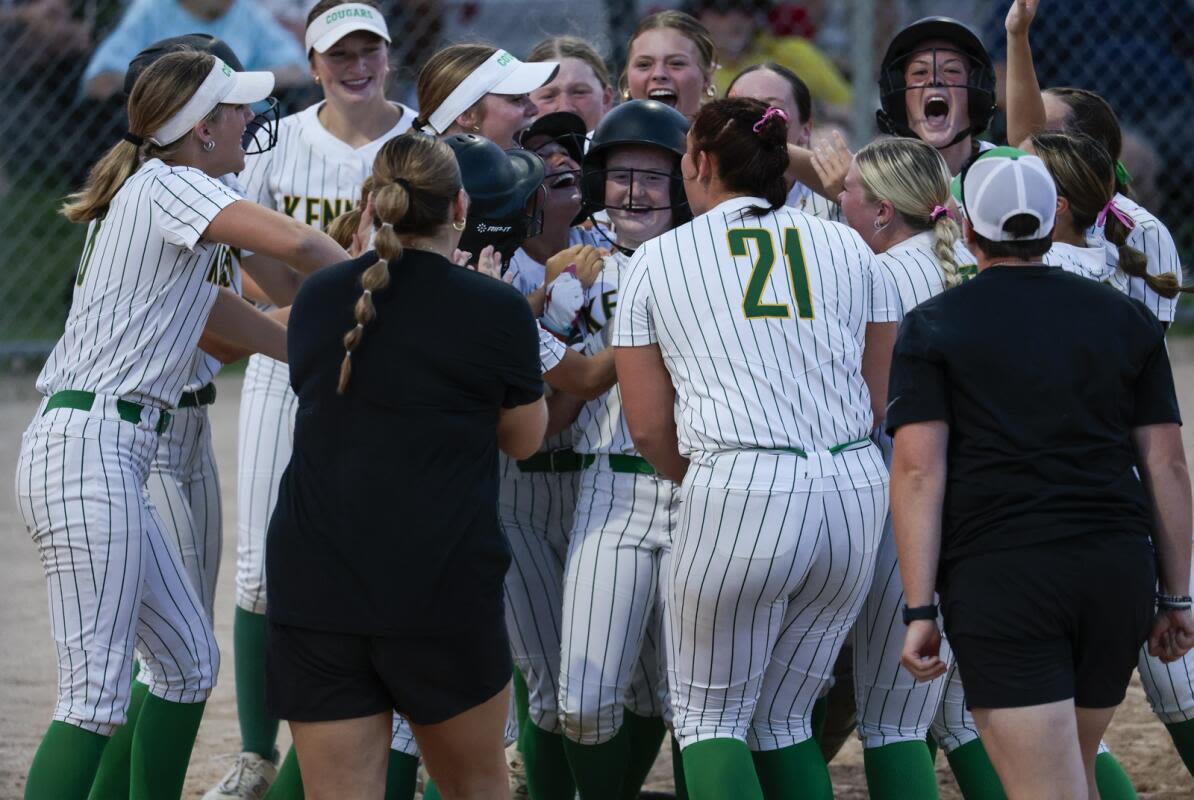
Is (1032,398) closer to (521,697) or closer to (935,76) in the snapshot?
(935,76)

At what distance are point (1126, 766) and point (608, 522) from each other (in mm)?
1740

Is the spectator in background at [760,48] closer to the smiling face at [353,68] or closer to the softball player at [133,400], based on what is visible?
the smiling face at [353,68]

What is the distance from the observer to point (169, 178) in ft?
10.9

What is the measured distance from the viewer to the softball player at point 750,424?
3.18 m

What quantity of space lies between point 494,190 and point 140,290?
2.48ft

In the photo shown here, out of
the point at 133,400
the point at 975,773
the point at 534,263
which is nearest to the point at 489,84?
the point at 534,263

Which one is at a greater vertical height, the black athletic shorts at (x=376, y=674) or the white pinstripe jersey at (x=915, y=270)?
the white pinstripe jersey at (x=915, y=270)

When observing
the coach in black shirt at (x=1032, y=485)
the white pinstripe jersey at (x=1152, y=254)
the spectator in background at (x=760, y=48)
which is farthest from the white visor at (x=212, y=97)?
the spectator in background at (x=760, y=48)

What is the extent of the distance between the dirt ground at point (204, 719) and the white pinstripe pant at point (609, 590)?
98 cm

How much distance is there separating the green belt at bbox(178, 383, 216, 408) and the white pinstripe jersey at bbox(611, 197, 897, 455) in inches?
50.3

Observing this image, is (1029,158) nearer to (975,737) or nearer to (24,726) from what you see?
(975,737)

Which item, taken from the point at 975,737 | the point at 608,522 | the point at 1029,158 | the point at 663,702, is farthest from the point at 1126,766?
the point at 1029,158

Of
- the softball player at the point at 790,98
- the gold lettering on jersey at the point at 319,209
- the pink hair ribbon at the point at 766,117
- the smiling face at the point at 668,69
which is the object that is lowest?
the pink hair ribbon at the point at 766,117

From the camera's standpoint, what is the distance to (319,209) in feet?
15.2
